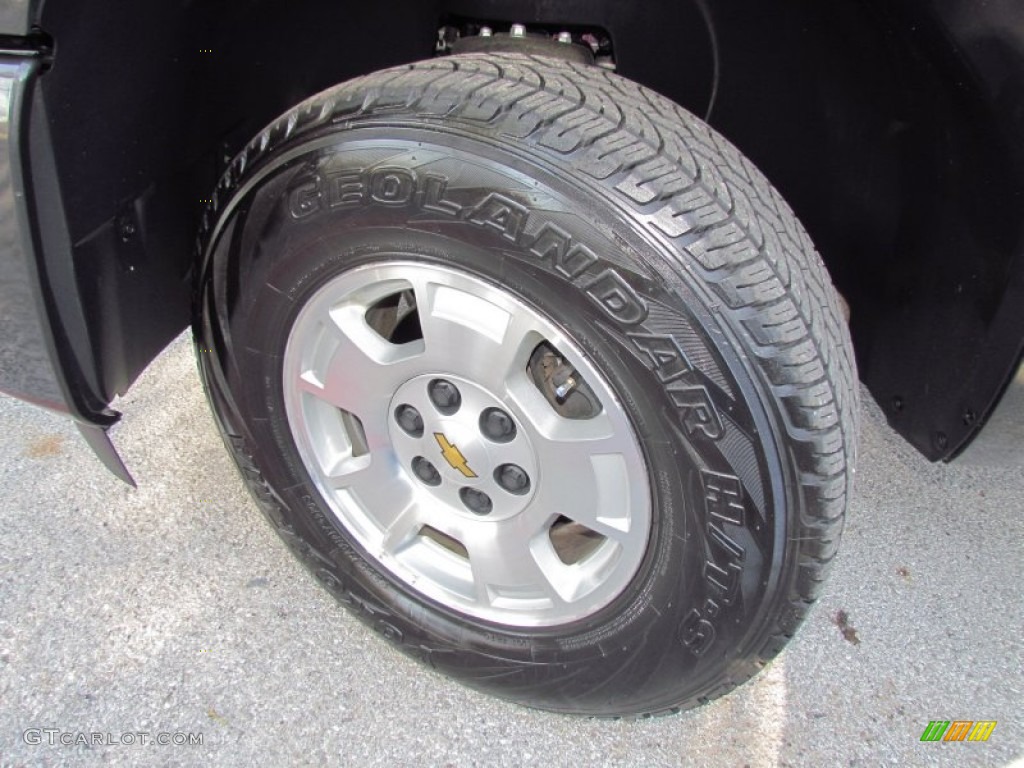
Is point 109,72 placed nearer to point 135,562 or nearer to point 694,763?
point 135,562

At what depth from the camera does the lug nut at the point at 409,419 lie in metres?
1.62

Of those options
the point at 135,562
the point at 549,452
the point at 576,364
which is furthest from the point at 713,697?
the point at 135,562

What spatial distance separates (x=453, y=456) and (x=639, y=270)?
56 centimetres

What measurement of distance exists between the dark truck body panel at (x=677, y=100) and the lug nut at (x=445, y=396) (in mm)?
646

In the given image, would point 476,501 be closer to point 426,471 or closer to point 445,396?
point 426,471

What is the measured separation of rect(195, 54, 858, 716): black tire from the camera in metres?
1.26

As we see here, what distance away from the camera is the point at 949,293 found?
5.41ft

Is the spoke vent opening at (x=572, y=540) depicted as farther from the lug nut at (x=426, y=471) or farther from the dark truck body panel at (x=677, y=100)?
the dark truck body panel at (x=677, y=100)

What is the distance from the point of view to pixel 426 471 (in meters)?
1.71
